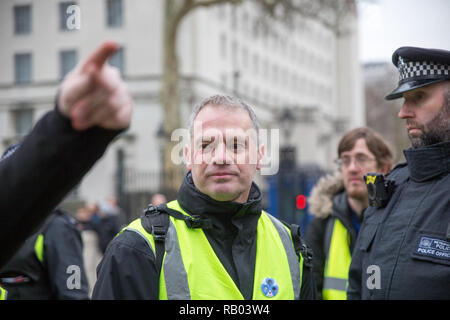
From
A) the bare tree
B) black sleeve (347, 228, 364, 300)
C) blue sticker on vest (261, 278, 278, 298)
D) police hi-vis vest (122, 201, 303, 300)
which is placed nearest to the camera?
police hi-vis vest (122, 201, 303, 300)

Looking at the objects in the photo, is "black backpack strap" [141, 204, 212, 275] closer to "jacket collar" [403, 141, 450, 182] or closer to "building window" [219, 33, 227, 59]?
"jacket collar" [403, 141, 450, 182]

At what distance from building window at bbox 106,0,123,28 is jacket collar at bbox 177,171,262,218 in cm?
2976

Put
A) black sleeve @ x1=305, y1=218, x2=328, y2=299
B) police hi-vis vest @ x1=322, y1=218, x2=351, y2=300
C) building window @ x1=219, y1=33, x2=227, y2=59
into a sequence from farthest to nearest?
building window @ x1=219, y1=33, x2=227, y2=59
black sleeve @ x1=305, y1=218, x2=328, y2=299
police hi-vis vest @ x1=322, y1=218, x2=351, y2=300

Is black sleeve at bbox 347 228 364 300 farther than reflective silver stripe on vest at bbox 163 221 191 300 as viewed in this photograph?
Yes

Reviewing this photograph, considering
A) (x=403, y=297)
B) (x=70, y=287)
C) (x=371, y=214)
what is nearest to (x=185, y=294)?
(x=403, y=297)

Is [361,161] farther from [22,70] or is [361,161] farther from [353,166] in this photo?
[22,70]

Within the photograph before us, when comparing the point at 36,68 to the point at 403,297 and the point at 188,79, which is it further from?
the point at 403,297

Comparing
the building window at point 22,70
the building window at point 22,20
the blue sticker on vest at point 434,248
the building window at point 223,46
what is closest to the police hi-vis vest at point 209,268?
the blue sticker on vest at point 434,248

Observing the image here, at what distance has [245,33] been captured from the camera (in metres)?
41.9

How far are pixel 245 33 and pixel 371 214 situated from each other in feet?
132

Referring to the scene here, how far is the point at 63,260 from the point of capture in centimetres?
397

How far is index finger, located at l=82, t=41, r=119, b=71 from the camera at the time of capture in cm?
105

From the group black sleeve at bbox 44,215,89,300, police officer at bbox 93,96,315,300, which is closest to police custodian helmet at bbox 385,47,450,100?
police officer at bbox 93,96,315,300

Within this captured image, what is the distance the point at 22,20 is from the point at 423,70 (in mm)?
27946
